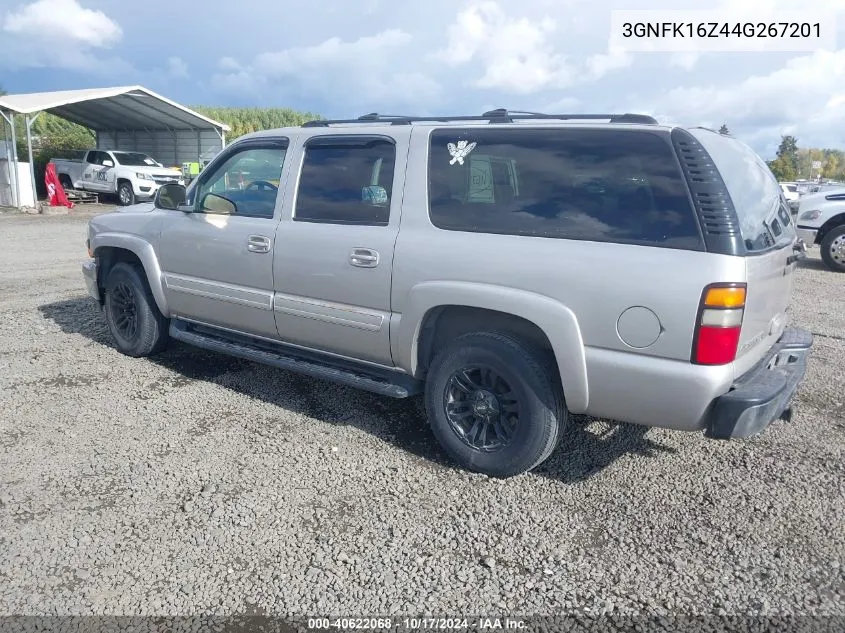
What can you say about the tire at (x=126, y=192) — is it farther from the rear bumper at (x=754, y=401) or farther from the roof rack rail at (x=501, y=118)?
the rear bumper at (x=754, y=401)

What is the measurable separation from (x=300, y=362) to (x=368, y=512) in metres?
1.43

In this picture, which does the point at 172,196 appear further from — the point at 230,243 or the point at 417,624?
the point at 417,624

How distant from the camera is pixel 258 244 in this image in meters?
4.53

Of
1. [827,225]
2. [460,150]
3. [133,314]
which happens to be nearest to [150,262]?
[133,314]

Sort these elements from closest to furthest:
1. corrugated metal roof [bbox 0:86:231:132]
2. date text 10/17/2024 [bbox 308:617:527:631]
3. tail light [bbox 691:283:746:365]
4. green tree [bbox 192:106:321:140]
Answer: date text 10/17/2024 [bbox 308:617:527:631]
tail light [bbox 691:283:746:365]
corrugated metal roof [bbox 0:86:231:132]
green tree [bbox 192:106:321:140]

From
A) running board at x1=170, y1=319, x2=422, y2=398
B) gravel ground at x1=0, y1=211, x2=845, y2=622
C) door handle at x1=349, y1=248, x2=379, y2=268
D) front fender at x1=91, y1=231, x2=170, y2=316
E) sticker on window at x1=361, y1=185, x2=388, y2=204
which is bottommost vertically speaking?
gravel ground at x1=0, y1=211, x2=845, y2=622

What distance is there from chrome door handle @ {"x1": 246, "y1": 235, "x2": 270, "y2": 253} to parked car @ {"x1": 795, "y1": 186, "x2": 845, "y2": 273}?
9.98 meters

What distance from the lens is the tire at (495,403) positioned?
351 centimetres

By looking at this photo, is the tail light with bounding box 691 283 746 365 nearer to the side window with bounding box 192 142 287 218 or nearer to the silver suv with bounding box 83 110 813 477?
the silver suv with bounding box 83 110 813 477

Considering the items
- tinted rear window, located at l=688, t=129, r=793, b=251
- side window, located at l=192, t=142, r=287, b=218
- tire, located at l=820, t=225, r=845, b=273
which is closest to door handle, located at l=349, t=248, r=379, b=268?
side window, located at l=192, t=142, r=287, b=218

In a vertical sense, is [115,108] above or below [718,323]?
above

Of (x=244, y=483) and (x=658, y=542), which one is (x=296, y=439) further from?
(x=658, y=542)

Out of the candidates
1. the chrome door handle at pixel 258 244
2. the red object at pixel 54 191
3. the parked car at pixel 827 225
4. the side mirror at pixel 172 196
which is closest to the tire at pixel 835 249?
the parked car at pixel 827 225

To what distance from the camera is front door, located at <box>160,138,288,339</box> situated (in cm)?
458
